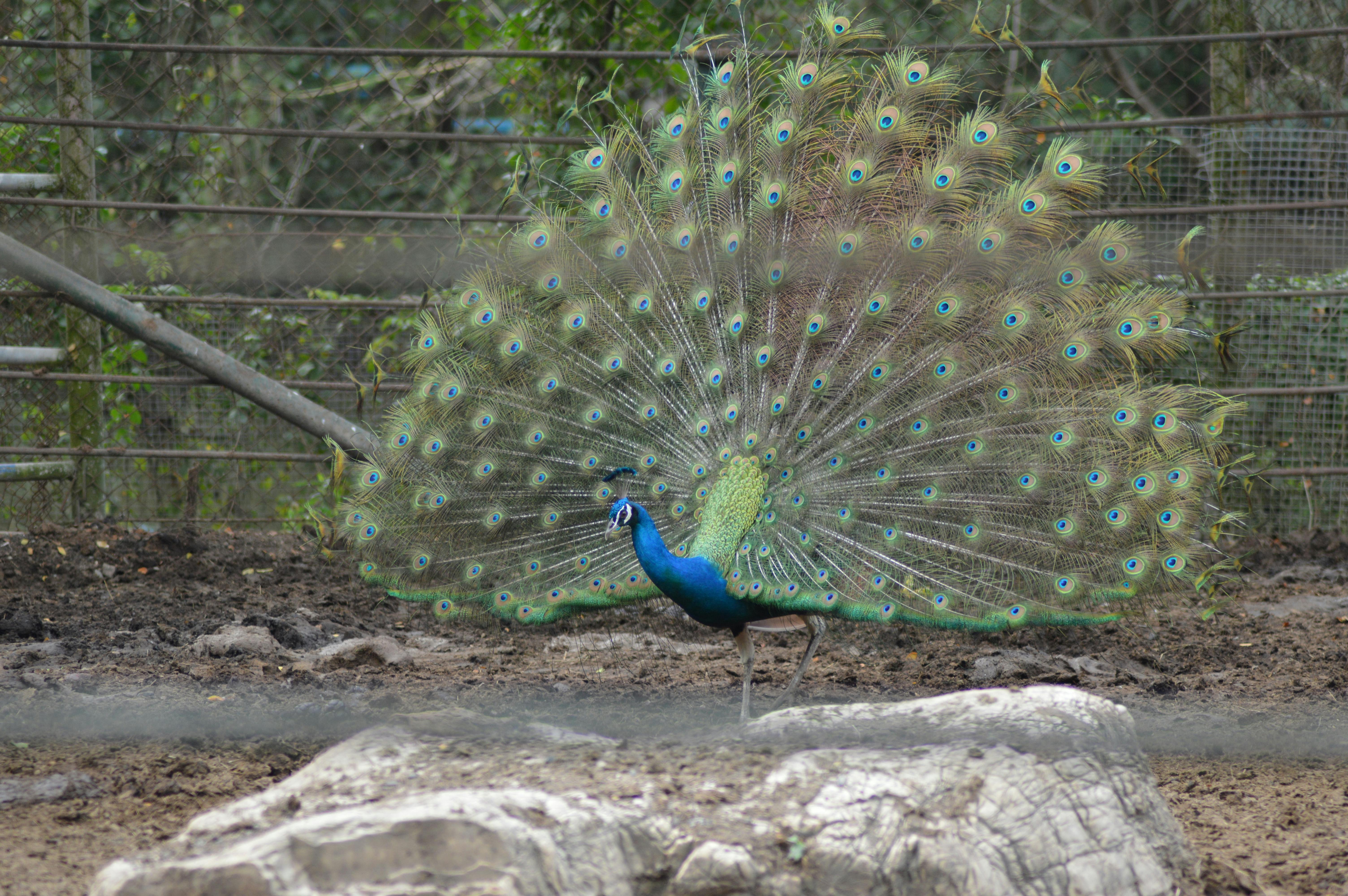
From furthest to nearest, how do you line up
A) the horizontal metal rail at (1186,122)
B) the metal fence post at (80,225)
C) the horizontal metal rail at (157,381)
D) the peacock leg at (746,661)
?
the metal fence post at (80,225), the horizontal metal rail at (157,381), the horizontal metal rail at (1186,122), the peacock leg at (746,661)

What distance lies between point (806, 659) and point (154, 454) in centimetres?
390

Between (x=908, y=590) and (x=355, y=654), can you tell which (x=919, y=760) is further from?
(x=355, y=654)

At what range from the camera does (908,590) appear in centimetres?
379

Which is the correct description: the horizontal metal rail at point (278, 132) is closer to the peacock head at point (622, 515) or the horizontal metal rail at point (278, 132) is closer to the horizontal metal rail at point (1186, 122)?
the horizontal metal rail at point (1186, 122)

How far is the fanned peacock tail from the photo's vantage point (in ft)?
12.7

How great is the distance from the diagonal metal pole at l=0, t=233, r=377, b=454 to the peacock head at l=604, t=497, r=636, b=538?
2.21m

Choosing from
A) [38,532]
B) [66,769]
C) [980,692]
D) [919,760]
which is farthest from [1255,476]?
[38,532]

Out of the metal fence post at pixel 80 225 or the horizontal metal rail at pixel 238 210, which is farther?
the metal fence post at pixel 80 225

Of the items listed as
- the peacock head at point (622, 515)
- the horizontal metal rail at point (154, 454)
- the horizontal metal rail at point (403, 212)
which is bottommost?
the peacock head at point (622, 515)

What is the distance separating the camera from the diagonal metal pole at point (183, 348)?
5438mm

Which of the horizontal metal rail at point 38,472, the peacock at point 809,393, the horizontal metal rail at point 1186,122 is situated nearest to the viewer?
the peacock at point 809,393

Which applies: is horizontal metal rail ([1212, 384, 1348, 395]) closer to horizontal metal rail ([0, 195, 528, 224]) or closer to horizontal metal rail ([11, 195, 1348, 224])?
horizontal metal rail ([11, 195, 1348, 224])

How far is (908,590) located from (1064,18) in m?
7.75

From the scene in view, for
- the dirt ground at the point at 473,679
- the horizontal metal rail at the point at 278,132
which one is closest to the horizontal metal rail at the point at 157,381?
the dirt ground at the point at 473,679
